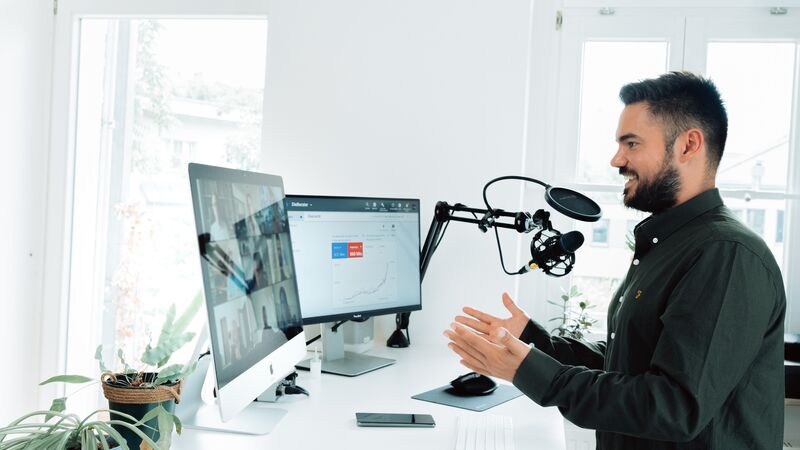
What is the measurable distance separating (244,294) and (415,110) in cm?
153

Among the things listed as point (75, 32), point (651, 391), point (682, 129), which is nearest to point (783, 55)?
point (682, 129)

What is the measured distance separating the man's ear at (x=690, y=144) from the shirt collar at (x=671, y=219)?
0.09m

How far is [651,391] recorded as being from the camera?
134cm

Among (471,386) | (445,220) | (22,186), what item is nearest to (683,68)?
(445,220)

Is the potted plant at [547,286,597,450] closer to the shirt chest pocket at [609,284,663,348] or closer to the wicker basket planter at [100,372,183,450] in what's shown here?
the shirt chest pocket at [609,284,663,348]

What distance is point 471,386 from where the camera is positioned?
1.96 m

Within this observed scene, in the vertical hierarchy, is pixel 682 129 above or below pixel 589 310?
above

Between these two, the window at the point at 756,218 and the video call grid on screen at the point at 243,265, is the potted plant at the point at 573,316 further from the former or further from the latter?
the video call grid on screen at the point at 243,265

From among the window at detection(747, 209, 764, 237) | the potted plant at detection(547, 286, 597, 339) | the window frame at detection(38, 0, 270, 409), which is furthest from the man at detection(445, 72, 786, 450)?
the window frame at detection(38, 0, 270, 409)

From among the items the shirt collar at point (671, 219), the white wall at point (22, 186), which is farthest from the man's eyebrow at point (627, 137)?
the white wall at point (22, 186)

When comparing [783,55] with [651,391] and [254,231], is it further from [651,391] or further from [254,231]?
[254,231]

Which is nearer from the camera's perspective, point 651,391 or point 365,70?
point 651,391

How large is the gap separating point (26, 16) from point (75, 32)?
0.20m

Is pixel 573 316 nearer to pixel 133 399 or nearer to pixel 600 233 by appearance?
pixel 600 233
